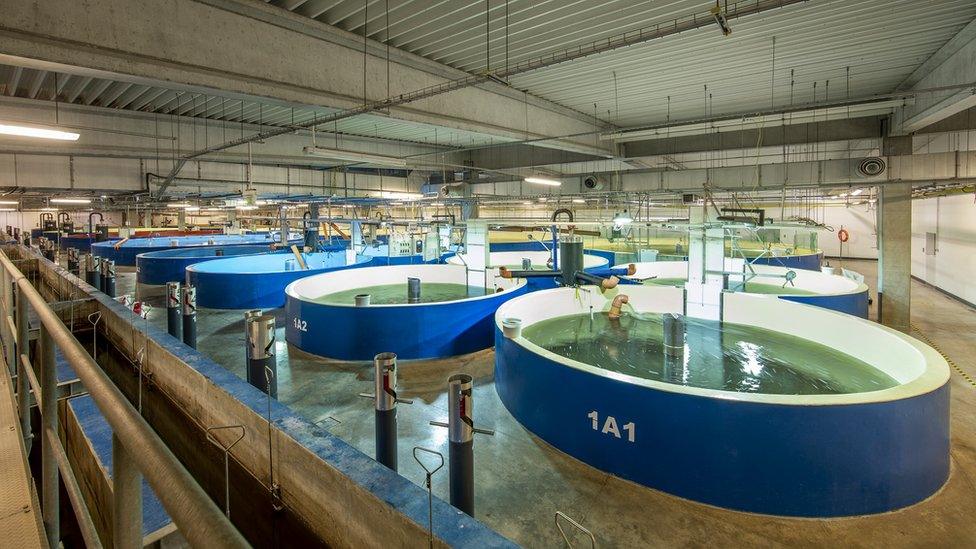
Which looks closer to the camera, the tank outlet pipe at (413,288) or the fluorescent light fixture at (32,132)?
the fluorescent light fixture at (32,132)

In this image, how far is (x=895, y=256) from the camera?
9.14 metres

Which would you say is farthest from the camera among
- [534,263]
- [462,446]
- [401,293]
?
[534,263]

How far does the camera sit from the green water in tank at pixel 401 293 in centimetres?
962

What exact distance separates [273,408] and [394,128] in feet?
28.3

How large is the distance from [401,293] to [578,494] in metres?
7.75

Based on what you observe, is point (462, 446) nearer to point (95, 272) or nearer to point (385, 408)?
point (385, 408)

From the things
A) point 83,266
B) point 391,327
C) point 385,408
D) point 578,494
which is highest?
point 83,266

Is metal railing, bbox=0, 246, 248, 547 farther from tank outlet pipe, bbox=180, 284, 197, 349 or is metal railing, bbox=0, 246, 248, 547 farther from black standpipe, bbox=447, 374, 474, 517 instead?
tank outlet pipe, bbox=180, 284, 197, 349

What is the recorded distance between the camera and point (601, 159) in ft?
39.2

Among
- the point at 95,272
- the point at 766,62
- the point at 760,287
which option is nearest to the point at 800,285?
the point at 760,287

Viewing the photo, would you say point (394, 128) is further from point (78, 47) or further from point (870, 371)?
point (870, 371)

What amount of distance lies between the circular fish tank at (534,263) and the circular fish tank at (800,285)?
4.10 ft

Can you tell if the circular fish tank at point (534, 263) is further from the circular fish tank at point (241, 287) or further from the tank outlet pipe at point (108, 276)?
the tank outlet pipe at point (108, 276)

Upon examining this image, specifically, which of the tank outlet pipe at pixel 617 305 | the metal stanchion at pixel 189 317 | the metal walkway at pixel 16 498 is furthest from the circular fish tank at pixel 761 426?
the metal stanchion at pixel 189 317
